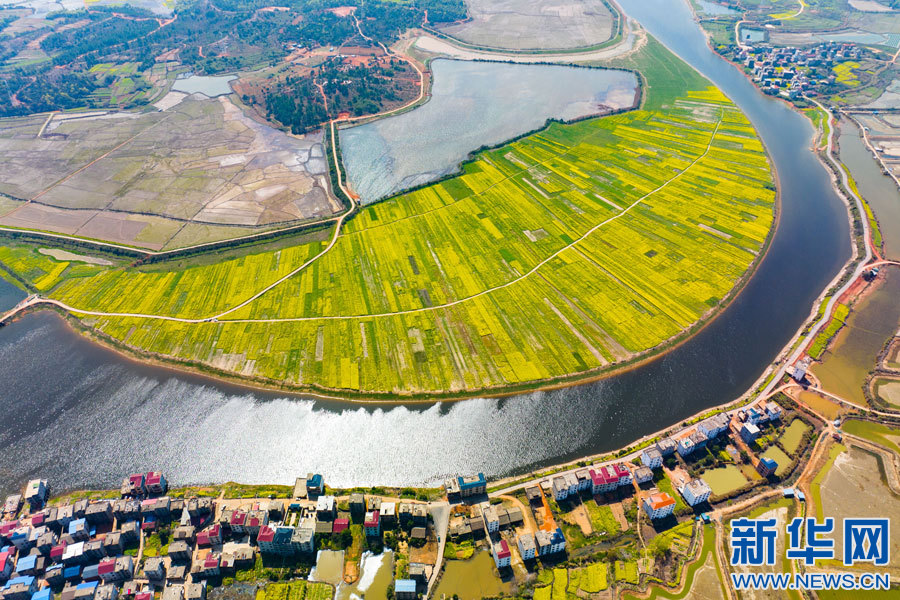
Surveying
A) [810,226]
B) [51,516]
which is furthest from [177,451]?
[810,226]

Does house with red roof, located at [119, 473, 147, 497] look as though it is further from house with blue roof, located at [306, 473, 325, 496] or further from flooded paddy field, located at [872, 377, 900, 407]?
flooded paddy field, located at [872, 377, 900, 407]

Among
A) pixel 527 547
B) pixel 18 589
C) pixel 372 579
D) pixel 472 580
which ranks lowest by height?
pixel 18 589

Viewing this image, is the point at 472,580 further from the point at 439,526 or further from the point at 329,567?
the point at 329,567

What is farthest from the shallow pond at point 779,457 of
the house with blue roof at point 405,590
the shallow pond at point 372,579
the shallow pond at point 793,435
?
the shallow pond at point 372,579

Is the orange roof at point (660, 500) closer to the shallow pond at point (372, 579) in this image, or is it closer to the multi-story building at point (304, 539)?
the shallow pond at point (372, 579)

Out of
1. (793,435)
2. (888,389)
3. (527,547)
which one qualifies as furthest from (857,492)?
(527,547)

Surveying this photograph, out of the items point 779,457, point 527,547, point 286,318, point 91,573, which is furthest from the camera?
point 286,318

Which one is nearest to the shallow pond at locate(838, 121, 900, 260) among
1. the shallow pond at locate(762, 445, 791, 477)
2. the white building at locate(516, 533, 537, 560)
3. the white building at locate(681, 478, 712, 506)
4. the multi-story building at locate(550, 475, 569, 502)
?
the shallow pond at locate(762, 445, 791, 477)
